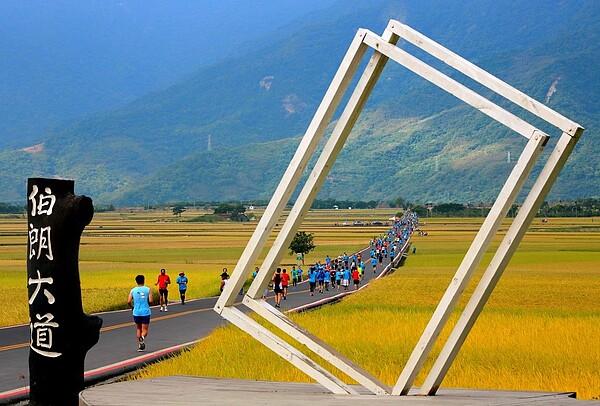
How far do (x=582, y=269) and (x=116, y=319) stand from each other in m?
46.0

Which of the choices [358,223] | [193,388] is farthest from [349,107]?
[358,223]

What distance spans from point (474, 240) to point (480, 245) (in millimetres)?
129

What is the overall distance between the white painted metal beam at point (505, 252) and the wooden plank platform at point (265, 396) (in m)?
0.36

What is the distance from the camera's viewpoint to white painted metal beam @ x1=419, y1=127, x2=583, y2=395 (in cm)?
951

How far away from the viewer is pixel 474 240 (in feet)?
31.2

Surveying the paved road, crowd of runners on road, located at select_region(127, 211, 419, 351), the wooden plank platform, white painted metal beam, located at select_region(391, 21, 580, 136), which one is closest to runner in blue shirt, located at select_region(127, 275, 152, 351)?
crowd of runners on road, located at select_region(127, 211, 419, 351)

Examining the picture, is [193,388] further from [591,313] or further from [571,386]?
[591,313]

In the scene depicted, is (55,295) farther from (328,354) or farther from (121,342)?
(121,342)

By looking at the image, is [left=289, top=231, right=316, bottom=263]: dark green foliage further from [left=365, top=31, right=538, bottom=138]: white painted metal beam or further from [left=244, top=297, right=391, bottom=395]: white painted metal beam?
[left=365, top=31, right=538, bottom=138]: white painted metal beam

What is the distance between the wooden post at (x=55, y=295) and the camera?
12305 millimetres

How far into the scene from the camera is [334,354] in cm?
1041

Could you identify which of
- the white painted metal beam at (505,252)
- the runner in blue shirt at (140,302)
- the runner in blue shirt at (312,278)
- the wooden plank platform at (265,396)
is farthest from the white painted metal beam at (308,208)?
the runner in blue shirt at (312,278)

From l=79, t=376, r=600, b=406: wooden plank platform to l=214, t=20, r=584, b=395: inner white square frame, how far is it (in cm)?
35

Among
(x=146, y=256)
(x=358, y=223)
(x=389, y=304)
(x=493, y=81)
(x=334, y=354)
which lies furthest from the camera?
(x=358, y=223)
